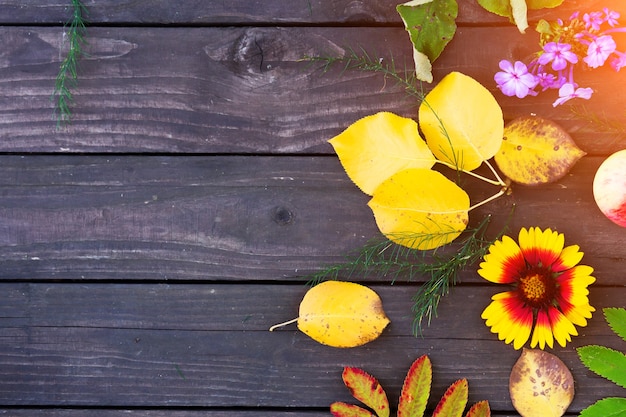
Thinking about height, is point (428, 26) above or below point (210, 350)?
above

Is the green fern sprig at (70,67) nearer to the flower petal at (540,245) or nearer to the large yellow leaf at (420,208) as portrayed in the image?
the large yellow leaf at (420,208)

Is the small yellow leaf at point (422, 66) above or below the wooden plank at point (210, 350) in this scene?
above

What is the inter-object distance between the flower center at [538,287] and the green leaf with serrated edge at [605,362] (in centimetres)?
9

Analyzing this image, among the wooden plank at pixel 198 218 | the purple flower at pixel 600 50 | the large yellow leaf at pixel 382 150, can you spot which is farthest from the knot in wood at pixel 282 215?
the purple flower at pixel 600 50

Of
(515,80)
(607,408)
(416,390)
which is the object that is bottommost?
(607,408)

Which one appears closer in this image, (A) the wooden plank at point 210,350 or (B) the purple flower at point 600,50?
(B) the purple flower at point 600,50

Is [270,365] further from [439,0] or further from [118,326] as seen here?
[439,0]

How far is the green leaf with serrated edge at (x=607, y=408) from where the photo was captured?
906mm

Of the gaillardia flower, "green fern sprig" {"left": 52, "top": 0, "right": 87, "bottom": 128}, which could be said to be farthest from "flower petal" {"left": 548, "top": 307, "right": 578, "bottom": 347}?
"green fern sprig" {"left": 52, "top": 0, "right": 87, "bottom": 128}

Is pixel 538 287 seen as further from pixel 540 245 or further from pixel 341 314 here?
pixel 341 314

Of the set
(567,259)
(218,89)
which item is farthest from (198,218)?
(567,259)

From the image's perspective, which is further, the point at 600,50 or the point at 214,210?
the point at 214,210

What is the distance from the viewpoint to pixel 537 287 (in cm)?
89

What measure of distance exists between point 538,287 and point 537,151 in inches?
7.2
